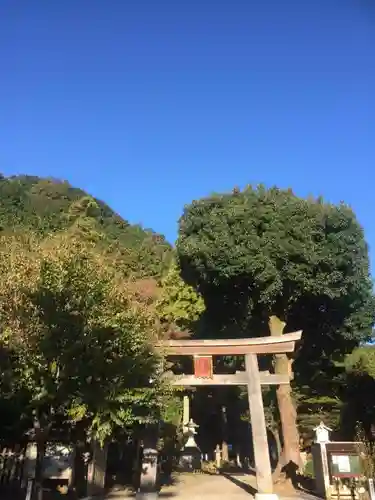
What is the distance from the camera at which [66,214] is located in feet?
180

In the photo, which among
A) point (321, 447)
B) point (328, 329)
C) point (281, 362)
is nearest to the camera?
point (321, 447)

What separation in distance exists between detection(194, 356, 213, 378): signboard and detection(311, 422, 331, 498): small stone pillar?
4645 mm

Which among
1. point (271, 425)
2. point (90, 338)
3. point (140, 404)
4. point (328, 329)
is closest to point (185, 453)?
point (271, 425)

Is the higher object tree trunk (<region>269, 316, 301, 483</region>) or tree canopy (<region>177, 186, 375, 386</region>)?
tree canopy (<region>177, 186, 375, 386</region>)

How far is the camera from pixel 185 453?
101ft

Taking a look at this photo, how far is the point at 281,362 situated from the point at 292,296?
357 cm

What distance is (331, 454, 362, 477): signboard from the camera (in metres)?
14.4

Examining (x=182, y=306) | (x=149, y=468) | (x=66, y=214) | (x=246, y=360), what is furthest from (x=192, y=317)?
(x=66, y=214)

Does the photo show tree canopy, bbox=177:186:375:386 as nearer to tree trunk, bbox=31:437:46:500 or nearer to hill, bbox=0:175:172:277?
tree trunk, bbox=31:437:46:500

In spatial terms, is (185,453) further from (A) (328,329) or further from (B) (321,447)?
(B) (321,447)

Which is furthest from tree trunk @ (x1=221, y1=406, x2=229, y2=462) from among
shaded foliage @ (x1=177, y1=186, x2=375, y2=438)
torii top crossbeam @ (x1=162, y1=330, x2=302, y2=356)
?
torii top crossbeam @ (x1=162, y1=330, x2=302, y2=356)

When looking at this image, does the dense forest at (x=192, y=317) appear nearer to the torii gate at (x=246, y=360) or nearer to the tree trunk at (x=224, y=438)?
the tree trunk at (x=224, y=438)

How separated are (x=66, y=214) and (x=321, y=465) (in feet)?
147

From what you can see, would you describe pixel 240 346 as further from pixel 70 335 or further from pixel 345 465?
pixel 70 335
